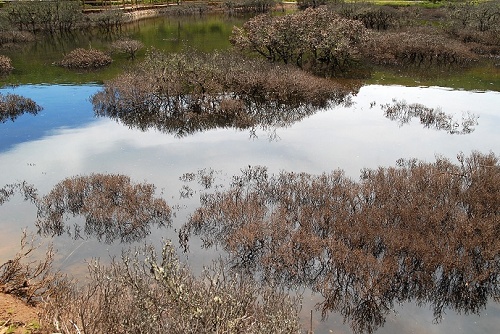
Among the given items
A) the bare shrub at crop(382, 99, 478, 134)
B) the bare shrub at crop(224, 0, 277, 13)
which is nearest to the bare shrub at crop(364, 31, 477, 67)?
the bare shrub at crop(382, 99, 478, 134)

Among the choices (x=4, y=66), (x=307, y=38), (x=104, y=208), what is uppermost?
(x=307, y=38)

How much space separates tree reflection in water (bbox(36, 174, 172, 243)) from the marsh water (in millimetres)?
445

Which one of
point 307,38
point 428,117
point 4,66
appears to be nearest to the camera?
point 428,117

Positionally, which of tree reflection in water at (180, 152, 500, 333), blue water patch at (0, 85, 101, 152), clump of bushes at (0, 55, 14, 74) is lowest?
tree reflection in water at (180, 152, 500, 333)

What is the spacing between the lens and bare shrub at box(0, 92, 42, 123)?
26925 millimetres

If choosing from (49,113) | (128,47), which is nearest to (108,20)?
(128,47)

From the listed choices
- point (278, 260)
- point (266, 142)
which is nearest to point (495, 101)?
point (266, 142)

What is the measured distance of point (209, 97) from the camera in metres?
28.6

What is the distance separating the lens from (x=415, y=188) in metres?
16.9

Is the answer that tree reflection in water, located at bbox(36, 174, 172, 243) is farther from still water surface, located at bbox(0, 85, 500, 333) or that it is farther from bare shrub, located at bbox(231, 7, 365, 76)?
bare shrub, located at bbox(231, 7, 365, 76)

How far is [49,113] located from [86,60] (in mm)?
13337

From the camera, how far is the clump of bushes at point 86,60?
128ft

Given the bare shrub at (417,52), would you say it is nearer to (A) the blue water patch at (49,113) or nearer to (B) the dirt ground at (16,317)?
(A) the blue water patch at (49,113)

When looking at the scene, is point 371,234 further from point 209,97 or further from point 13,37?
point 13,37
